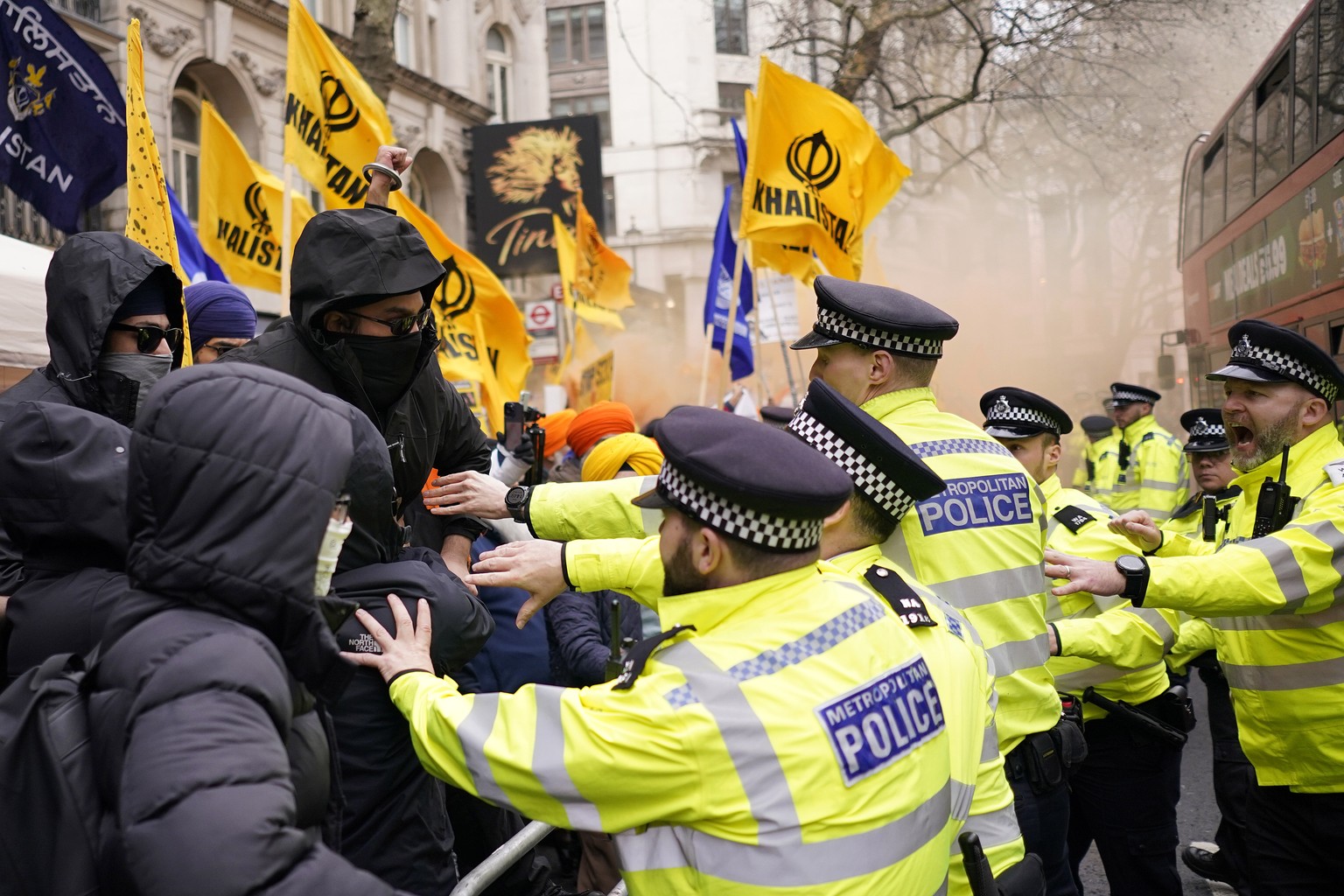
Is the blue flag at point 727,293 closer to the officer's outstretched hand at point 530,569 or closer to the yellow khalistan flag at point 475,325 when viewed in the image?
the yellow khalistan flag at point 475,325

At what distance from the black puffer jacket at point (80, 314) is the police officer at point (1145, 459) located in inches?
362

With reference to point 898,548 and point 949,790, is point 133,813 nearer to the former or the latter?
point 949,790

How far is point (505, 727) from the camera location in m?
2.04

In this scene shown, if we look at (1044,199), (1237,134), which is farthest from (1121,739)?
(1044,199)

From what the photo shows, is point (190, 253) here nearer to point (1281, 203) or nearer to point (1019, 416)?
point (1019, 416)

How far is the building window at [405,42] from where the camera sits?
24250 mm

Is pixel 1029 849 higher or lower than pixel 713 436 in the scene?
lower

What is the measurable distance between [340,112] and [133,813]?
6276 millimetres

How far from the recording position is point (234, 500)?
1.64 m

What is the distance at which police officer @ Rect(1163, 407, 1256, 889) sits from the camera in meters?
4.71

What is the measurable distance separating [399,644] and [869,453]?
112 cm

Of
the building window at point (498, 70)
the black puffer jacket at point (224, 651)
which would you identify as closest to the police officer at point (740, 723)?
the black puffer jacket at point (224, 651)

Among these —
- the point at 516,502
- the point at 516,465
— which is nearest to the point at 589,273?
the point at 516,465

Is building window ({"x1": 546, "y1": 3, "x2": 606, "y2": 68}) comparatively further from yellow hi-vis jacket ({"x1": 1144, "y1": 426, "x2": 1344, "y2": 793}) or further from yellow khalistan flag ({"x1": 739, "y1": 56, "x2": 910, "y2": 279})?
yellow hi-vis jacket ({"x1": 1144, "y1": 426, "x2": 1344, "y2": 793})
